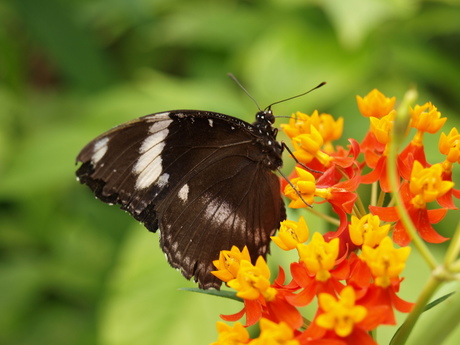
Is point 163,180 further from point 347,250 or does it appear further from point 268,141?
point 347,250

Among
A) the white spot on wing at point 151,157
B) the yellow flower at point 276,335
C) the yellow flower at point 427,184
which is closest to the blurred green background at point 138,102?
the white spot on wing at point 151,157

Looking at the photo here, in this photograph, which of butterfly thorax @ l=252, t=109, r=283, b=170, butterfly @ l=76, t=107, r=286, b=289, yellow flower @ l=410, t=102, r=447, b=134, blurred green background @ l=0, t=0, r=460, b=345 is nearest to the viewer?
yellow flower @ l=410, t=102, r=447, b=134

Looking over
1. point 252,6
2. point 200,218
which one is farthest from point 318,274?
point 252,6

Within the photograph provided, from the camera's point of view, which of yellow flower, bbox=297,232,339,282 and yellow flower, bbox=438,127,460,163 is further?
yellow flower, bbox=438,127,460,163

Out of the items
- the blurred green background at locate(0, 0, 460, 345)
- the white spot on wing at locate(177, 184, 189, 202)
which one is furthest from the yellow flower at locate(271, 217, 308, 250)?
the blurred green background at locate(0, 0, 460, 345)

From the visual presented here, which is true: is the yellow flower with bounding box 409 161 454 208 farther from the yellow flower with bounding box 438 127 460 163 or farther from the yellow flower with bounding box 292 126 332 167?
the yellow flower with bounding box 292 126 332 167

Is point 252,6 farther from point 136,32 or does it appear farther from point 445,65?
point 445,65

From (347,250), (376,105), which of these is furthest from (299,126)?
(347,250)
